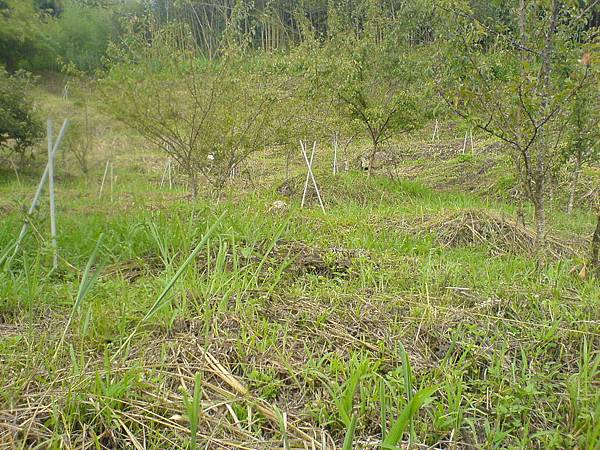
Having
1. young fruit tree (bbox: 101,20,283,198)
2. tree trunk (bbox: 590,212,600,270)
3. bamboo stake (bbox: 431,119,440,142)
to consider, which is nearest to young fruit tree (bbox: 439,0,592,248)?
tree trunk (bbox: 590,212,600,270)

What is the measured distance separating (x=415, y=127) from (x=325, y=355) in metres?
8.04

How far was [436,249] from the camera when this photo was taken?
11.3 feet

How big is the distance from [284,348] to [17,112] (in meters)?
12.6

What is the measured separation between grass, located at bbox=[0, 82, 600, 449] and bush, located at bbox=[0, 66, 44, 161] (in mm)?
9514

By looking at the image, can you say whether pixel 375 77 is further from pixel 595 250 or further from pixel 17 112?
pixel 17 112

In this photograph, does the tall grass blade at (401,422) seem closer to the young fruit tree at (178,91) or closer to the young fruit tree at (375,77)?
the young fruit tree at (178,91)

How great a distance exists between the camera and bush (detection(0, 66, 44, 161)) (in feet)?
Answer: 34.9

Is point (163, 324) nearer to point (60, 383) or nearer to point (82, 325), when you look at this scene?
point (82, 325)

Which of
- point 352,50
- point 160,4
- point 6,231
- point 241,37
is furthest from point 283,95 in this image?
point 6,231

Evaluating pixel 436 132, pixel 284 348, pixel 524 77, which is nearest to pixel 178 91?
pixel 524 77

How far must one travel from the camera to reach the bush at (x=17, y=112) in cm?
1064

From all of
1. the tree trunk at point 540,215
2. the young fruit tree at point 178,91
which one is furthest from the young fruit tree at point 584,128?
the young fruit tree at point 178,91

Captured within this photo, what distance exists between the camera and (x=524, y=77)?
9.03 feet

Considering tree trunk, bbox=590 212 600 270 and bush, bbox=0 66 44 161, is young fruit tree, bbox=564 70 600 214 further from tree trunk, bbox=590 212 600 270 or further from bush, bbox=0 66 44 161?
bush, bbox=0 66 44 161
